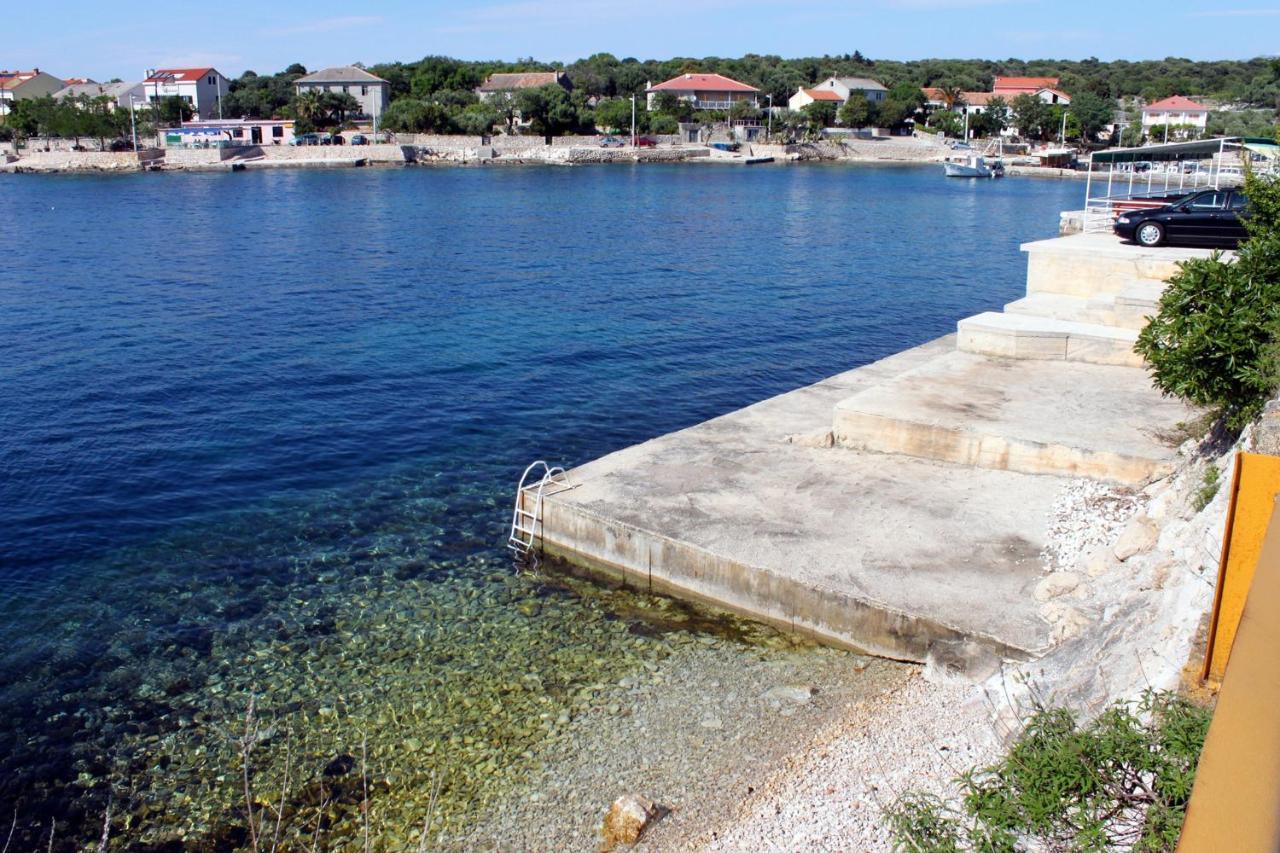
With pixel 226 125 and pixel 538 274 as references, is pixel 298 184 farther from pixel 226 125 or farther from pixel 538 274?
pixel 538 274

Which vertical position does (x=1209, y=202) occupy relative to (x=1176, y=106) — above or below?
below

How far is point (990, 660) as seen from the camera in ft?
36.4

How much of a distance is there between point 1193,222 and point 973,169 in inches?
3653

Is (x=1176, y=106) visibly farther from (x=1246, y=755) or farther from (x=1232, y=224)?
(x=1246, y=755)

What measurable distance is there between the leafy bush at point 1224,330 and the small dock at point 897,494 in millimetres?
1254

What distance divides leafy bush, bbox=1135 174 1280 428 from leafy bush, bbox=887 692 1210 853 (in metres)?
8.19

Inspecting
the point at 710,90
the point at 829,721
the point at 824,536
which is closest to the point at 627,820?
the point at 829,721

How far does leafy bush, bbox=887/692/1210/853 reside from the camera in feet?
18.5

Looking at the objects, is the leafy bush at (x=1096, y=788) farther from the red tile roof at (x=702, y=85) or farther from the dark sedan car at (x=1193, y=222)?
the red tile roof at (x=702, y=85)

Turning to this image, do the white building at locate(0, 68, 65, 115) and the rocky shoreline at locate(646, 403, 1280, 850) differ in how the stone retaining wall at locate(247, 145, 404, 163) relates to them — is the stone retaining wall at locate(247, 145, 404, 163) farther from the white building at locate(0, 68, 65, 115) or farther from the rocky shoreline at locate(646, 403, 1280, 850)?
the rocky shoreline at locate(646, 403, 1280, 850)

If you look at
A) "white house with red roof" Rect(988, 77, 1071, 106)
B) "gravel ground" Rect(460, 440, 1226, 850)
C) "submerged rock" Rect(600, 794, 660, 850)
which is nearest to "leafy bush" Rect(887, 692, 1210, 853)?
"gravel ground" Rect(460, 440, 1226, 850)

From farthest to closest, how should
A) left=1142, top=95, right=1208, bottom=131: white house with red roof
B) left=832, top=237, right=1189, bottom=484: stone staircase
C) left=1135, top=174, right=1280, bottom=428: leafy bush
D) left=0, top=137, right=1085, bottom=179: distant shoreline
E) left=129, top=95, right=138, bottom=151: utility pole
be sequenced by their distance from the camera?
left=1142, top=95, right=1208, bottom=131: white house with red roof
left=129, top=95, right=138, bottom=151: utility pole
left=0, top=137, right=1085, bottom=179: distant shoreline
left=832, top=237, right=1189, bottom=484: stone staircase
left=1135, top=174, right=1280, bottom=428: leafy bush

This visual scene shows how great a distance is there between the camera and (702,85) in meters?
166

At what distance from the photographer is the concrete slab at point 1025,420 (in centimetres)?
Answer: 1499
